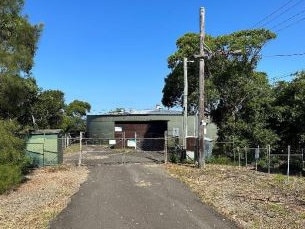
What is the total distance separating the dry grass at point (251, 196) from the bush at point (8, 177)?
266 inches

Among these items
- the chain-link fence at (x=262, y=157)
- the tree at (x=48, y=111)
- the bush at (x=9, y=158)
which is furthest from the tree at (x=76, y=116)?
the bush at (x=9, y=158)

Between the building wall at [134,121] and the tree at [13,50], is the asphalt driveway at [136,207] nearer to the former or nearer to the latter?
the tree at [13,50]

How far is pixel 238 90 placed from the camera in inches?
1499

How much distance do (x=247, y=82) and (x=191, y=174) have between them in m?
14.6

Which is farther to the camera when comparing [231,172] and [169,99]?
[169,99]

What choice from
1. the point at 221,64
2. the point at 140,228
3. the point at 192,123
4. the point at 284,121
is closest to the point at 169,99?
the point at 192,123

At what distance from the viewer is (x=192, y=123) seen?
58.2m

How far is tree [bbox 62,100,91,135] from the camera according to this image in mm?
84762

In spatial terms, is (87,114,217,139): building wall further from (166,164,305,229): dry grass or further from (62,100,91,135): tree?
(166,164,305,229): dry grass

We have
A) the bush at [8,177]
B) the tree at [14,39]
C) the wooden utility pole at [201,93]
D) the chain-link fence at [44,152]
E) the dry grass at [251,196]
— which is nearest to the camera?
the dry grass at [251,196]

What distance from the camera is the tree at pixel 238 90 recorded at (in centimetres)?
3647

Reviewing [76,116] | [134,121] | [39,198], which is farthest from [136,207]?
[76,116]

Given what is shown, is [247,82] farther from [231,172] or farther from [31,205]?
[31,205]

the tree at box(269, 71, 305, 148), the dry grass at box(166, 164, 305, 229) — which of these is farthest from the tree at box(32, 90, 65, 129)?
the dry grass at box(166, 164, 305, 229)
